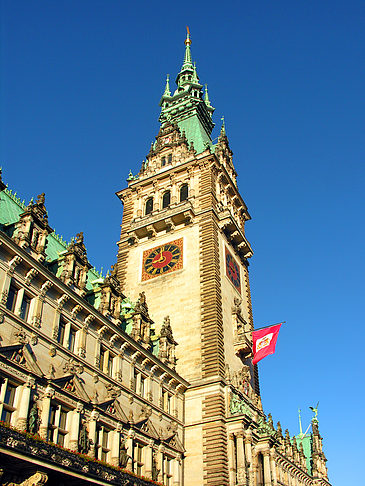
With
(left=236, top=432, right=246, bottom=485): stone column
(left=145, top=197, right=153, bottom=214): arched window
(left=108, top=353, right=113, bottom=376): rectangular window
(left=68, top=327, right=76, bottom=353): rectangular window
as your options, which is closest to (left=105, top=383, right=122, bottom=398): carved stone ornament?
(left=108, top=353, right=113, bottom=376): rectangular window

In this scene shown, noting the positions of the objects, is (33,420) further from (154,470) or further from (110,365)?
(154,470)

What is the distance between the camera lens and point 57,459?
73.5 ft

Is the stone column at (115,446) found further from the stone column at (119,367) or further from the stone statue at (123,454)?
the stone column at (119,367)

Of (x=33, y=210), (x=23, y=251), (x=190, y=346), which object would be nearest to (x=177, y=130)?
(x=190, y=346)

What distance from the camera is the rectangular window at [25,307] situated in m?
26.5

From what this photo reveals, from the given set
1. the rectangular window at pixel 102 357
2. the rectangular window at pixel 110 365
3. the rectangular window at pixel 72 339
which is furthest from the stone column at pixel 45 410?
the rectangular window at pixel 110 365

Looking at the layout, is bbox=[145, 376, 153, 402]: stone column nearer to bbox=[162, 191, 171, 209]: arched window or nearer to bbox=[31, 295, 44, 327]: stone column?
bbox=[31, 295, 44, 327]: stone column

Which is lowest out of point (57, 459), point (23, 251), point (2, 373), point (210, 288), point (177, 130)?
point (57, 459)

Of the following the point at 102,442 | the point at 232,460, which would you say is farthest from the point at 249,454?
the point at 102,442

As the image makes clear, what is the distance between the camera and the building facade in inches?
1017

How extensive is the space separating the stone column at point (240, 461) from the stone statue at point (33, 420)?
16.4m

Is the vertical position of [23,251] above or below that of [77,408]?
above

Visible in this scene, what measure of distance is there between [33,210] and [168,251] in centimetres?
2044

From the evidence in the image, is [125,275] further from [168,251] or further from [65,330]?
[65,330]
